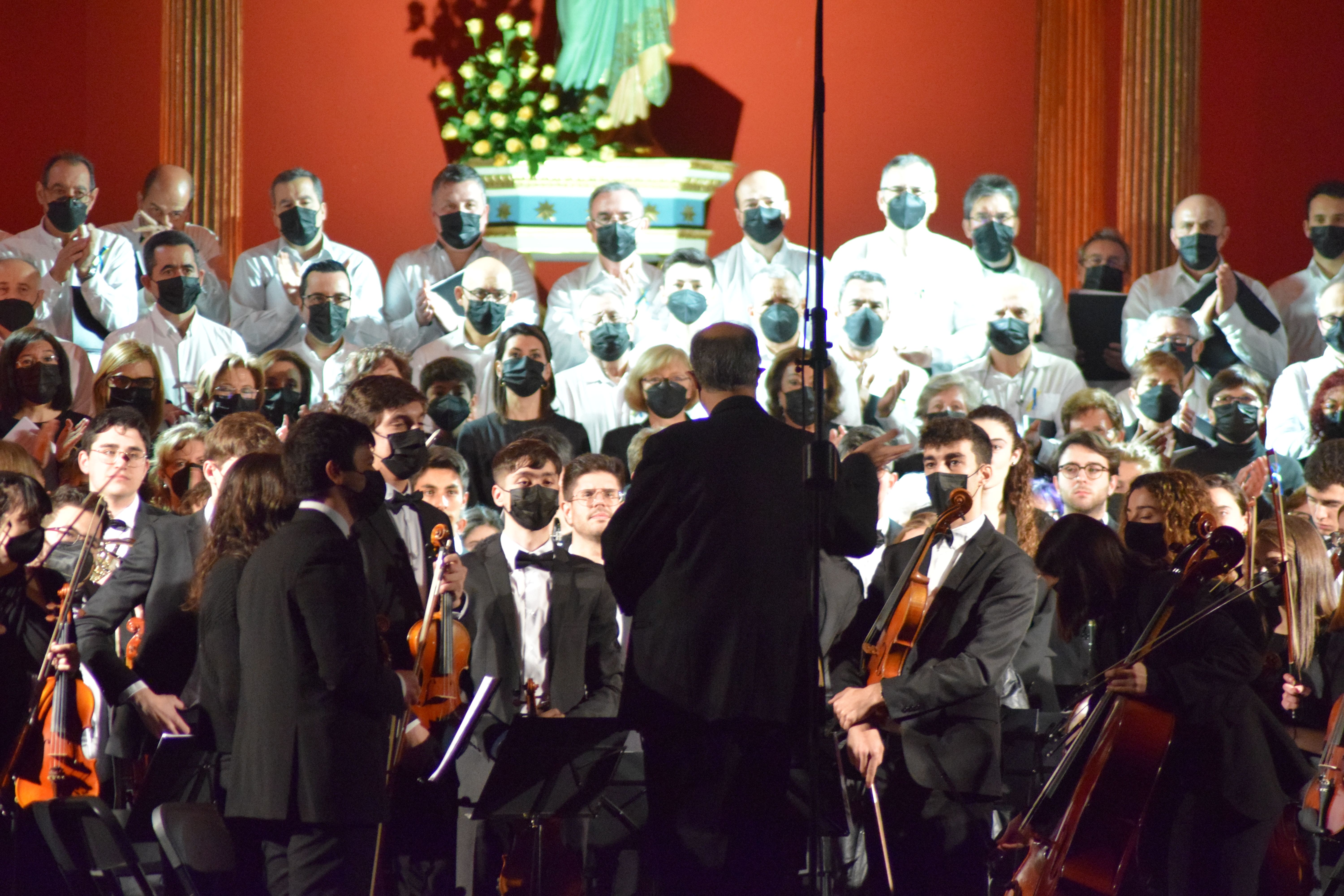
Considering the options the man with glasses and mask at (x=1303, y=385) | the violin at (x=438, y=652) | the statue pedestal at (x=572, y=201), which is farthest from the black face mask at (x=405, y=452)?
the statue pedestal at (x=572, y=201)

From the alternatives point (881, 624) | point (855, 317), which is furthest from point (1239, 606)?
point (855, 317)

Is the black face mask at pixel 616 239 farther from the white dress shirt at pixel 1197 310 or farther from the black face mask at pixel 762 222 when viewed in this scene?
the white dress shirt at pixel 1197 310

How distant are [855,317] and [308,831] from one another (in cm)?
471

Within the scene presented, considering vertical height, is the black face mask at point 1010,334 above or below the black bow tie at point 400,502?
above

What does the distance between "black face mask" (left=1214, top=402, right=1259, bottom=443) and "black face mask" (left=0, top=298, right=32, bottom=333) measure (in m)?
5.15

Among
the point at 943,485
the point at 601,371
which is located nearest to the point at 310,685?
the point at 943,485

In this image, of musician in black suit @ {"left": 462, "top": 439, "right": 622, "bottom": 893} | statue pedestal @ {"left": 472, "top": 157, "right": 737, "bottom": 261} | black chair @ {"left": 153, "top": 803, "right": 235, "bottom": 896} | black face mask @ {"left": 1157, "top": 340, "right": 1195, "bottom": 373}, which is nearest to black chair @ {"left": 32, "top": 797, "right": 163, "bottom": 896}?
black chair @ {"left": 153, "top": 803, "right": 235, "bottom": 896}

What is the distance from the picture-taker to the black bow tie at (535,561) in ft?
18.7

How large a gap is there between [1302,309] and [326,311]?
4.87 meters

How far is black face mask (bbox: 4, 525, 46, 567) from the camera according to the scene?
4695mm

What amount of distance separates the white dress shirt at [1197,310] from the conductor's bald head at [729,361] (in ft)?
14.4

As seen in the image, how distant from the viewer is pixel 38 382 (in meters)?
7.10

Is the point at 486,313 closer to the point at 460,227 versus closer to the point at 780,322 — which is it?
the point at 460,227

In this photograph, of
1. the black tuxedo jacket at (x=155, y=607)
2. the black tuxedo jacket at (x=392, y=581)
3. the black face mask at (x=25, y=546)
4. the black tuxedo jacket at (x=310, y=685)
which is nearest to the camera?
the black tuxedo jacket at (x=310, y=685)
